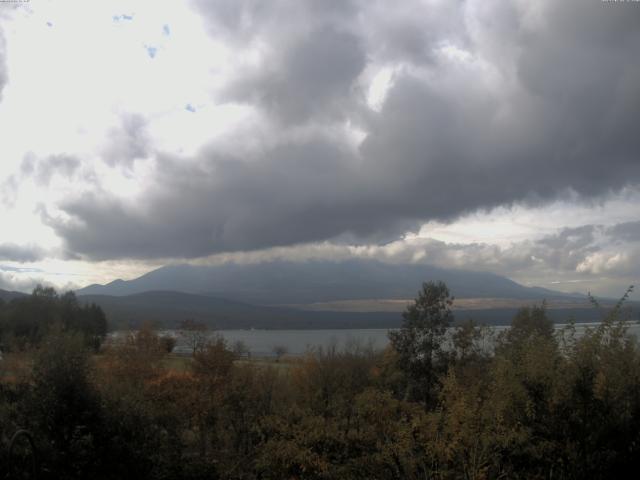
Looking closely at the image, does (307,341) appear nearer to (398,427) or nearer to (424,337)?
(424,337)

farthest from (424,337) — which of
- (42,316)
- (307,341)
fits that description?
(307,341)

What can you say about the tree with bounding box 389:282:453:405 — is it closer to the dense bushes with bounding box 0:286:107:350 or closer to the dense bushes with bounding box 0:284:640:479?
the dense bushes with bounding box 0:284:640:479

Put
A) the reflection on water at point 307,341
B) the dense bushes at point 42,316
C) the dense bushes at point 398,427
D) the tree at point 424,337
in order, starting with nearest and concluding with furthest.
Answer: the dense bushes at point 398,427 → the tree at point 424,337 → the reflection on water at point 307,341 → the dense bushes at point 42,316

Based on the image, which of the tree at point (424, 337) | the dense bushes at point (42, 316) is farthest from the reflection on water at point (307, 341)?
the dense bushes at point (42, 316)

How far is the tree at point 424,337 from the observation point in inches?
1216

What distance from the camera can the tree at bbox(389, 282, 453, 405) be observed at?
30891 mm

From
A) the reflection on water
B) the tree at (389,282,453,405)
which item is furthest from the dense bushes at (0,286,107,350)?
the tree at (389,282,453,405)

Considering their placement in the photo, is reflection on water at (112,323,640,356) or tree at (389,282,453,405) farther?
reflection on water at (112,323,640,356)

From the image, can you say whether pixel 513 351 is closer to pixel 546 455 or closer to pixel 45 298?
pixel 546 455

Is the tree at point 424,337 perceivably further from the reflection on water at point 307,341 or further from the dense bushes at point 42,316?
the dense bushes at point 42,316

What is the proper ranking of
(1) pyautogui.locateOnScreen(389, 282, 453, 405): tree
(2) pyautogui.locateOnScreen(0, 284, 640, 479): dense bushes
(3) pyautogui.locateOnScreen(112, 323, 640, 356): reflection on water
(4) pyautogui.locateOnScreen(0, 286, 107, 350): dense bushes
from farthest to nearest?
(4) pyautogui.locateOnScreen(0, 286, 107, 350): dense bushes → (3) pyautogui.locateOnScreen(112, 323, 640, 356): reflection on water → (1) pyautogui.locateOnScreen(389, 282, 453, 405): tree → (2) pyautogui.locateOnScreen(0, 284, 640, 479): dense bushes

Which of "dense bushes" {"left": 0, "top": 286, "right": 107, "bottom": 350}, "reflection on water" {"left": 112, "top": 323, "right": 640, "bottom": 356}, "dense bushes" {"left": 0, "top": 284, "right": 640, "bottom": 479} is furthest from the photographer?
"dense bushes" {"left": 0, "top": 286, "right": 107, "bottom": 350}

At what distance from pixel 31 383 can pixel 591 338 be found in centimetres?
1195

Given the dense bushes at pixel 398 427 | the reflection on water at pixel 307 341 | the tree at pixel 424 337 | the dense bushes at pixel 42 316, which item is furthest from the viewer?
the dense bushes at pixel 42 316
